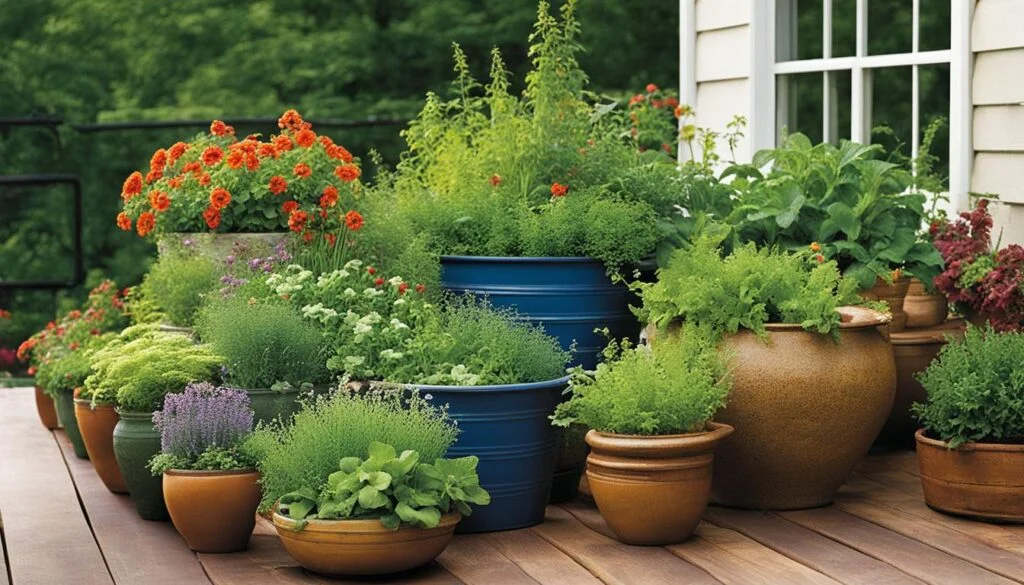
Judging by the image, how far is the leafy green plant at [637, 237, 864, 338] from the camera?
13.7 feet

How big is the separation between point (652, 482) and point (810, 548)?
464 millimetres

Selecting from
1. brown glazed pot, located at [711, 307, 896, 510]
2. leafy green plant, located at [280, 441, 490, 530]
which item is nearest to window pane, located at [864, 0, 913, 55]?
brown glazed pot, located at [711, 307, 896, 510]

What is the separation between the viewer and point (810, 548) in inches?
155

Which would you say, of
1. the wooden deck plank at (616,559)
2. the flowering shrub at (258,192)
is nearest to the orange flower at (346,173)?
the flowering shrub at (258,192)

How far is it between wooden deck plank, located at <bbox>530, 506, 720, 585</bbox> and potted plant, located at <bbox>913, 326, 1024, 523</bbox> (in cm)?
90

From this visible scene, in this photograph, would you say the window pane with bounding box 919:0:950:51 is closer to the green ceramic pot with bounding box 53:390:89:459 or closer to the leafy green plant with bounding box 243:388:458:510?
the leafy green plant with bounding box 243:388:458:510

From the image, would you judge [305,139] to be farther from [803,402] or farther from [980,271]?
[980,271]

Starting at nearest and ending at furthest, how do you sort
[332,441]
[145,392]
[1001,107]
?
[332,441]
[145,392]
[1001,107]

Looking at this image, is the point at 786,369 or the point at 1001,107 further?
the point at 1001,107

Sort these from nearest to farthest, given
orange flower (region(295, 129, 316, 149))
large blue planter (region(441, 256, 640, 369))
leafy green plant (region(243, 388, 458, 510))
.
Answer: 1. leafy green plant (region(243, 388, 458, 510))
2. large blue planter (region(441, 256, 640, 369))
3. orange flower (region(295, 129, 316, 149))

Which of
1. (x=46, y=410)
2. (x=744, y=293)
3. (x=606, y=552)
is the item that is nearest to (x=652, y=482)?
(x=606, y=552)

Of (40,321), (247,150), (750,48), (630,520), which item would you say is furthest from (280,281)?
(40,321)

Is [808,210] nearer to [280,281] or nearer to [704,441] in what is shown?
[704,441]

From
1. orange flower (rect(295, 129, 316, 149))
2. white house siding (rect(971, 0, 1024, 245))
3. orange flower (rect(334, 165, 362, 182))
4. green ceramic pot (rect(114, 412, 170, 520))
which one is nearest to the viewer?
green ceramic pot (rect(114, 412, 170, 520))
